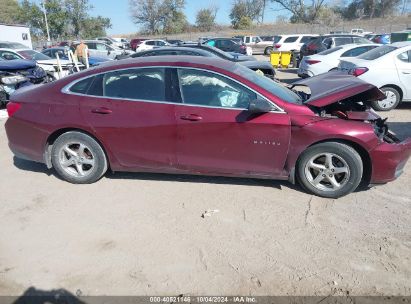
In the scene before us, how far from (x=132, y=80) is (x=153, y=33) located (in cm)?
7121

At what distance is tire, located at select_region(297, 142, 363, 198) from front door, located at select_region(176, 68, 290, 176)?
0.29m

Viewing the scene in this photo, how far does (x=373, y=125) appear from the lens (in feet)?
13.9

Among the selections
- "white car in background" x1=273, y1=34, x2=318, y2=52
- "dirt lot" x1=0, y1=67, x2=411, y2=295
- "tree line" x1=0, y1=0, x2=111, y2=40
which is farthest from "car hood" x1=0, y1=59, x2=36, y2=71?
"tree line" x1=0, y1=0, x2=111, y2=40

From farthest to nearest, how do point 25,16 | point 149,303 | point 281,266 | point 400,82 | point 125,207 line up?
point 25,16 → point 400,82 → point 125,207 → point 281,266 → point 149,303

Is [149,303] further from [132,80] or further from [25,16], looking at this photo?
→ [25,16]

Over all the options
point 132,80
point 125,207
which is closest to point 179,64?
point 132,80

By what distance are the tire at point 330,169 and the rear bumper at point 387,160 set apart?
0.54ft

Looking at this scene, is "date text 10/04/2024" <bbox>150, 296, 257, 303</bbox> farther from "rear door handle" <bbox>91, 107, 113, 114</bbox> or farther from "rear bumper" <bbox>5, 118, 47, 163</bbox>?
"rear bumper" <bbox>5, 118, 47, 163</bbox>

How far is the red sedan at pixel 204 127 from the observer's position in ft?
13.3

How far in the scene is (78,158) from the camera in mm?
4605

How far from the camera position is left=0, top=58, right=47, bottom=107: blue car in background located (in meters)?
9.17

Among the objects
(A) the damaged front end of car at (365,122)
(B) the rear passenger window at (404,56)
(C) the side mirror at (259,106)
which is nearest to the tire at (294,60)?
(B) the rear passenger window at (404,56)

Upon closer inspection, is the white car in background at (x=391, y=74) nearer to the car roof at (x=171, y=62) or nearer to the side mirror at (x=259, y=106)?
the car roof at (x=171, y=62)

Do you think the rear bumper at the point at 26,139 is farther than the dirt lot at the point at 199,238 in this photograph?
Yes
